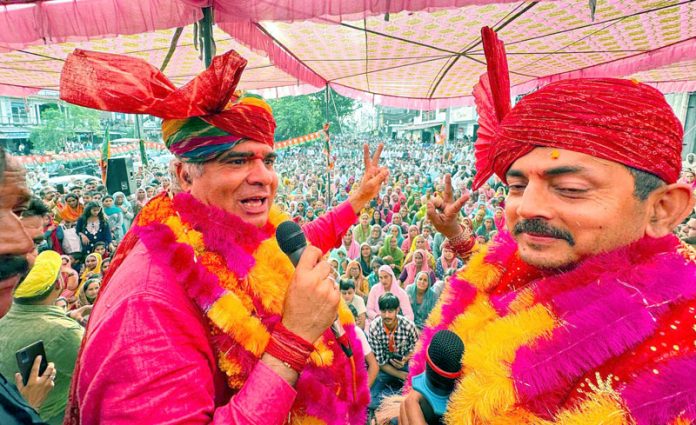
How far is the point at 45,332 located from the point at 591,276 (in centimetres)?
320

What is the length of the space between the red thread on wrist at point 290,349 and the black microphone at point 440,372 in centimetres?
40

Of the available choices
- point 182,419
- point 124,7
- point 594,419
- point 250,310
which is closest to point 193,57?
point 124,7

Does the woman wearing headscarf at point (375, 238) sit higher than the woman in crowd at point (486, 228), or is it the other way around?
the woman in crowd at point (486, 228)

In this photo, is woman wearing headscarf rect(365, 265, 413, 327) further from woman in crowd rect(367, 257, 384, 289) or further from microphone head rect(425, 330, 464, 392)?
microphone head rect(425, 330, 464, 392)

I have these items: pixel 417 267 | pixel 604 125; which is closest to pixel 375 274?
pixel 417 267

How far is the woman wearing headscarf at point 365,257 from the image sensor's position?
7.00 m

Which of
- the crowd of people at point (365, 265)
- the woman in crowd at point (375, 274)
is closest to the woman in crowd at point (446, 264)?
the crowd of people at point (365, 265)

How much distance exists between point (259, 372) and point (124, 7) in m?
2.76

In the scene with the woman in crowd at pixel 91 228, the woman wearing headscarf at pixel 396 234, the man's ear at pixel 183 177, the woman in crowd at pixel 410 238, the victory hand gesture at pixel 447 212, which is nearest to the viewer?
the man's ear at pixel 183 177

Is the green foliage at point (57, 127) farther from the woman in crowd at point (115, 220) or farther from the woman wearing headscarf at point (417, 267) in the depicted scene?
the woman wearing headscarf at point (417, 267)

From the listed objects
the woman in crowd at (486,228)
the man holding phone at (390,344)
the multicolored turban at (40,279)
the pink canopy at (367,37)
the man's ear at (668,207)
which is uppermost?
the pink canopy at (367,37)

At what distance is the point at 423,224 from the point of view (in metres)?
8.04

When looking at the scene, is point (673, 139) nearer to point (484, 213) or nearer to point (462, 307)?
point (462, 307)

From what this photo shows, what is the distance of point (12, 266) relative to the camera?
94 cm
